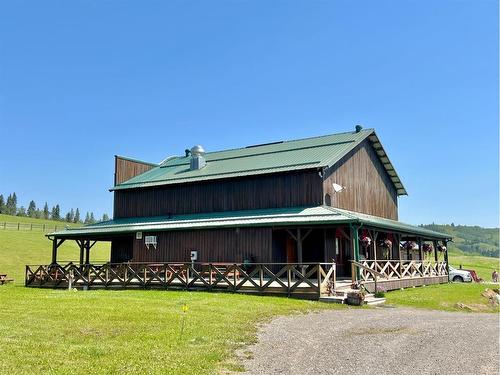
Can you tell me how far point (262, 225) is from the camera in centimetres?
2422

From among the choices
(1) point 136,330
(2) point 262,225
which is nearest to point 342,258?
(2) point 262,225

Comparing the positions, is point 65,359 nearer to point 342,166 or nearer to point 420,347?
point 420,347

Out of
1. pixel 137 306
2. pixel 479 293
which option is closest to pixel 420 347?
pixel 137 306

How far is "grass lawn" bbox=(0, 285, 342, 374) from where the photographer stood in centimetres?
850

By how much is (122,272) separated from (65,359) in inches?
620

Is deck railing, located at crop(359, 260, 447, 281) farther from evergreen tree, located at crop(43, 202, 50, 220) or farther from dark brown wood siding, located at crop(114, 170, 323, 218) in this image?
evergreen tree, located at crop(43, 202, 50, 220)

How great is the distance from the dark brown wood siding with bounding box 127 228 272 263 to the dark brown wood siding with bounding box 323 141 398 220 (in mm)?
4988

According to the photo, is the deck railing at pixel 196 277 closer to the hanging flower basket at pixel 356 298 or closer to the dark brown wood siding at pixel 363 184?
the hanging flower basket at pixel 356 298

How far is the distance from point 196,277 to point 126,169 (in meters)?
17.8

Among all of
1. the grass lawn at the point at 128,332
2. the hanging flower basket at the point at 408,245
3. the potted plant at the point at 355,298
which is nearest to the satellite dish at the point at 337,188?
the hanging flower basket at the point at 408,245

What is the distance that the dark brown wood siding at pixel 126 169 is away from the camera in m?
36.8

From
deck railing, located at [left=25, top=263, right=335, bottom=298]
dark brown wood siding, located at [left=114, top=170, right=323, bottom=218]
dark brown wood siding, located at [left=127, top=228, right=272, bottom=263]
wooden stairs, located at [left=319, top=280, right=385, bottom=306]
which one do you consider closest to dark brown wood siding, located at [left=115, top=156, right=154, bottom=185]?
dark brown wood siding, located at [left=114, top=170, right=323, bottom=218]

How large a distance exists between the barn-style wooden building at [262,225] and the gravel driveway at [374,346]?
18.8 ft

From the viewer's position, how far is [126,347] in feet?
31.9
